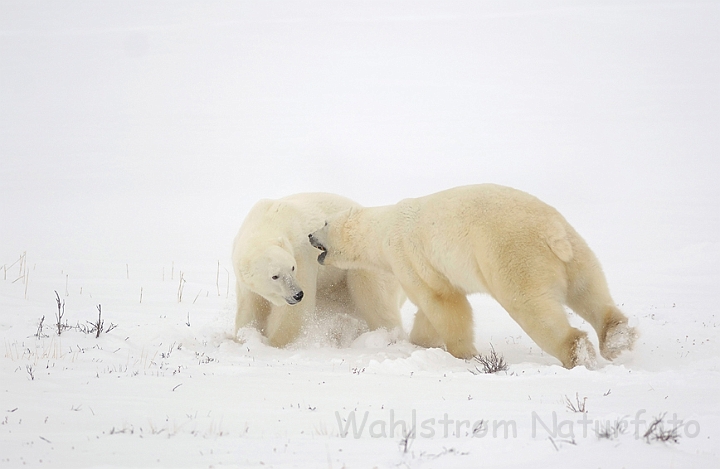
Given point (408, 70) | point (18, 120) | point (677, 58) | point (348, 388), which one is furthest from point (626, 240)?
point (408, 70)

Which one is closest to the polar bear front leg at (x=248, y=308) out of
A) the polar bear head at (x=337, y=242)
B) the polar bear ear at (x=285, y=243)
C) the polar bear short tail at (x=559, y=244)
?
the polar bear ear at (x=285, y=243)

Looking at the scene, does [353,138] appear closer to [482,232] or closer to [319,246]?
[319,246]

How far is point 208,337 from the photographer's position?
282 inches

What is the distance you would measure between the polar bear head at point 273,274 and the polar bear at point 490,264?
89 centimetres

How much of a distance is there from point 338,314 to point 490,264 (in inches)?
120

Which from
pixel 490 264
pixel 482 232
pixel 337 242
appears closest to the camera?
pixel 490 264

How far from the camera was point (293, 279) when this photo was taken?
6.81 meters

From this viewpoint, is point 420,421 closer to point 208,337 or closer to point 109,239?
point 208,337

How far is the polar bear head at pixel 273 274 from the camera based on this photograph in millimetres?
6711

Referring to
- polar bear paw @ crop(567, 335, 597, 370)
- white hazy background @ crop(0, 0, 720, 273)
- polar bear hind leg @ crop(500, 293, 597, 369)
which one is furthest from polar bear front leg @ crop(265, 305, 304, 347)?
white hazy background @ crop(0, 0, 720, 273)

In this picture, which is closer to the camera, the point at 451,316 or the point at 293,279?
the point at 451,316

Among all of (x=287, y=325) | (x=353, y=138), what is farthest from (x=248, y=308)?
(x=353, y=138)

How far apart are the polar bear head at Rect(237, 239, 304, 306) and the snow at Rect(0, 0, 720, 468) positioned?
0.59 meters

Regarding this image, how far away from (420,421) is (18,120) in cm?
5569
